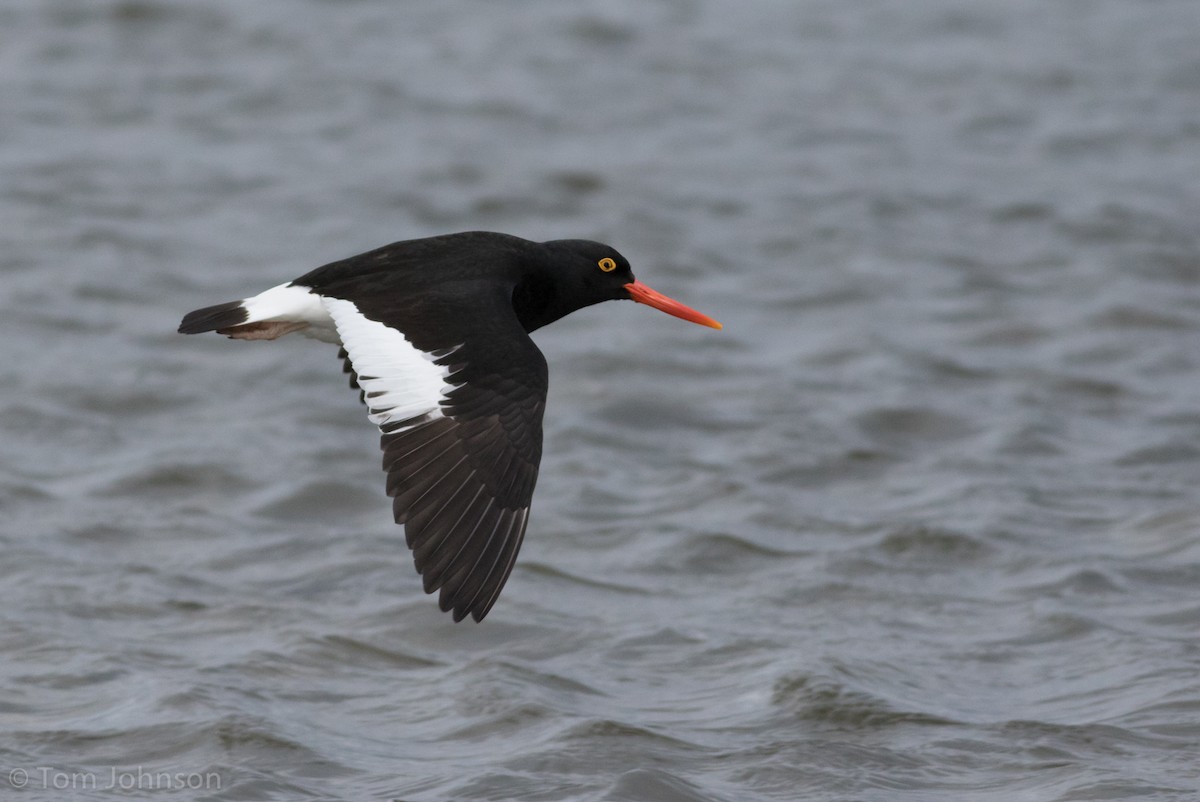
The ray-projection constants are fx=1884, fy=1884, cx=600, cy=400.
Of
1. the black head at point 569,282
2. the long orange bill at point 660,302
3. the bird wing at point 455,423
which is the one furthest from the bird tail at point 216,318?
the long orange bill at point 660,302

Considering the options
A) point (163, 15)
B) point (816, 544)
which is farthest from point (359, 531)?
point (163, 15)

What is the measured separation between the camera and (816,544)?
9.36 meters

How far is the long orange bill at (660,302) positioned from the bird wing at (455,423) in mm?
1183

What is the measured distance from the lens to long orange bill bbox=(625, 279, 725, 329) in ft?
25.7

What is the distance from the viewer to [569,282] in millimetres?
7523

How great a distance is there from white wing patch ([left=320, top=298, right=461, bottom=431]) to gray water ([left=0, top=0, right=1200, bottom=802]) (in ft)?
4.72

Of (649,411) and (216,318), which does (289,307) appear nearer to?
(216,318)

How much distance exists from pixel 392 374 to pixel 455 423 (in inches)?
12.2

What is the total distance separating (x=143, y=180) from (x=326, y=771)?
8.03 metres

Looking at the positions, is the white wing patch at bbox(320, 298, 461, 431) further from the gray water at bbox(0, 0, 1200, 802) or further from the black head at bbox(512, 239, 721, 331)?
the gray water at bbox(0, 0, 1200, 802)

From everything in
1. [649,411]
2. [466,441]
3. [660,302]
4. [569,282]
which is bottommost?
[649,411]

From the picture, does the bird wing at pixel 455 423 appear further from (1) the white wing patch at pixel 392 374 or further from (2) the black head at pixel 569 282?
(2) the black head at pixel 569 282

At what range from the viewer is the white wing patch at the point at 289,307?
22.7 ft

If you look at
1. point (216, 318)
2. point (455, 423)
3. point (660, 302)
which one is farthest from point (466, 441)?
point (660, 302)
